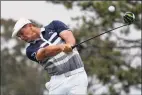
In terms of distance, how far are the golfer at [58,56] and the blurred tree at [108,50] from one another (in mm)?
15612

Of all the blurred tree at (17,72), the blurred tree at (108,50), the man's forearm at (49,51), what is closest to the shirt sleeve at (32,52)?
the man's forearm at (49,51)

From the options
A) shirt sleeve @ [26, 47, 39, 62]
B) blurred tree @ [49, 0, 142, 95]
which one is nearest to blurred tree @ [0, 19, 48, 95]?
blurred tree @ [49, 0, 142, 95]

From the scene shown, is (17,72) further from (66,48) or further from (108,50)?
(66,48)

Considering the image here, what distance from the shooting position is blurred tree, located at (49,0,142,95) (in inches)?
919

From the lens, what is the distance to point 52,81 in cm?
714

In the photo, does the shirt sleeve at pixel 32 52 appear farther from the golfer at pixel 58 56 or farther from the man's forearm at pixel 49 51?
the man's forearm at pixel 49 51

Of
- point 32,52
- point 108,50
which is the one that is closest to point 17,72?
point 108,50

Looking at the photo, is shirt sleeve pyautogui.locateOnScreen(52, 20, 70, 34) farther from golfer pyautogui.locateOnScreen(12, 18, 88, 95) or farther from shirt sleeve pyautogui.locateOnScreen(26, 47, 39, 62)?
shirt sleeve pyautogui.locateOnScreen(26, 47, 39, 62)

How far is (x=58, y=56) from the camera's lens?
6918mm

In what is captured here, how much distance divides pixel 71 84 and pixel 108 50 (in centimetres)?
1772

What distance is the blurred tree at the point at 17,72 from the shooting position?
4144 cm

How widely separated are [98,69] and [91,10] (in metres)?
2.44

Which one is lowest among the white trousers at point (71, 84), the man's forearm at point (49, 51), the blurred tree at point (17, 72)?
the blurred tree at point (17, 72)

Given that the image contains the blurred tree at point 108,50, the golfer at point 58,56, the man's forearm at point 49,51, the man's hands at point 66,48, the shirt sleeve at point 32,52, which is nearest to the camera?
the man's hands at point 66,48
